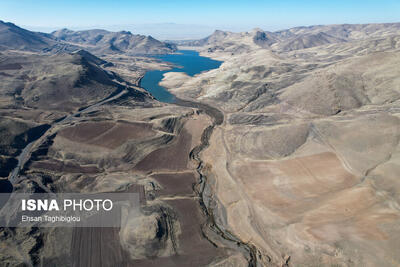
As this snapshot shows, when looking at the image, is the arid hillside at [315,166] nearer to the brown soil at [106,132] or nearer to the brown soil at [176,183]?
the brown soil at [176,183]

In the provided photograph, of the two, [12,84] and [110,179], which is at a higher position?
[12,84]

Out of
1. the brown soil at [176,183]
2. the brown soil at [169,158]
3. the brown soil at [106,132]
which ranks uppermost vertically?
the brown soil at [106,132]

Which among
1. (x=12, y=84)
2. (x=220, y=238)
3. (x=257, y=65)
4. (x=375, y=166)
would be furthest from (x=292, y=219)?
(x=12, y=84)

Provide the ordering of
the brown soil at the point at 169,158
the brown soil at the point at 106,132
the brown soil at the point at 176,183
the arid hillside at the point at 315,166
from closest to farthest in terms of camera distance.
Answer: the arid hillside at the point at 315,166 → the brown soil at the point at 176,183 → the brown soil at the point at 169,158 → the brown soil at the point at 106,132

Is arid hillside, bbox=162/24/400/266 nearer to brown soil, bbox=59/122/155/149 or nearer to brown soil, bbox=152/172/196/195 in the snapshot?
brown soil, bbox=152/172/196/195

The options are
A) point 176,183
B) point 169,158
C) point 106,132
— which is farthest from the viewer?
point 106,132

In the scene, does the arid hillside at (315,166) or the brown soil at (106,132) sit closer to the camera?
the arid hillside at (315,166)

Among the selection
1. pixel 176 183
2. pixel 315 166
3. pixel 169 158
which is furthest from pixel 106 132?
pixel 315 166

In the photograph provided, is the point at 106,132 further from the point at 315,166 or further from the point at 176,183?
the point at 315,166

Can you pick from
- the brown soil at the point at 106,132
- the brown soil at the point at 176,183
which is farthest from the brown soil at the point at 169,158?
the brown soil at the point at 106,132

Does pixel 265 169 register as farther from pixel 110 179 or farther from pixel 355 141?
pixel 110 179

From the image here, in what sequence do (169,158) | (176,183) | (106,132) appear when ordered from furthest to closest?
(106,132)
(169,158)
(176,183)
